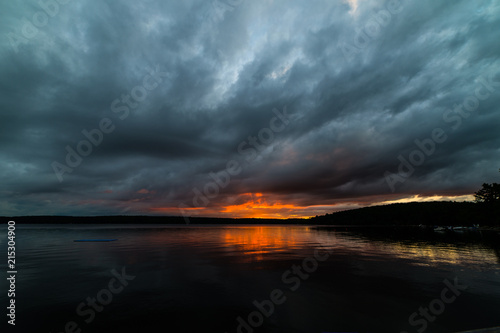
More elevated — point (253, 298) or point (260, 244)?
point (253, 298)

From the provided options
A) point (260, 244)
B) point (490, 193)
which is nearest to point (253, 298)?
point (260, 244)

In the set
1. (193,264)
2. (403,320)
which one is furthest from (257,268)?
(403,320)

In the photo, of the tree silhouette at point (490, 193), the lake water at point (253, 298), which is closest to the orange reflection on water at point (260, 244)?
the lake water at point (253, 298)

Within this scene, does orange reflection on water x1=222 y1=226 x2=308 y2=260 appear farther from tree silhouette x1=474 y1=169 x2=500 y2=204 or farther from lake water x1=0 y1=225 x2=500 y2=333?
tree silhouette x1=474 y1=169 x2=500 y2=204

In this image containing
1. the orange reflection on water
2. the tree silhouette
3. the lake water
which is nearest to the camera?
the lake water

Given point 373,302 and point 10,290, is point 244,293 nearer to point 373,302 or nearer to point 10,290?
point 373,302

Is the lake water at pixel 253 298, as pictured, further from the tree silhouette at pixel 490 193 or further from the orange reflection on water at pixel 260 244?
the tree silhouette at pixel 490 193

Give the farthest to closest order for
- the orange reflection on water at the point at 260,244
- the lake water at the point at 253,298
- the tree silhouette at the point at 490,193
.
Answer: the tree silhouette at the point at 490,193 < the orange reflection on water at the point at 260,244 < the lake water at the point at 253,298

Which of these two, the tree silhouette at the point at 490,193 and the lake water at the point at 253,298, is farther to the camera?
the tree silhouette at the point at 490,193

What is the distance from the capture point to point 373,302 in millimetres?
18000

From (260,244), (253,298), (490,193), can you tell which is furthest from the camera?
(490,193)

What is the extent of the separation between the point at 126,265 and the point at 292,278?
22.7 metres

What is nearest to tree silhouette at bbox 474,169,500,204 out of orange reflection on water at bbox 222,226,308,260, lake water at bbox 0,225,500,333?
orange reflection on water at bbox 222,226,308,260

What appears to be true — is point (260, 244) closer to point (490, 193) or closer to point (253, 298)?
point (253, 298)
